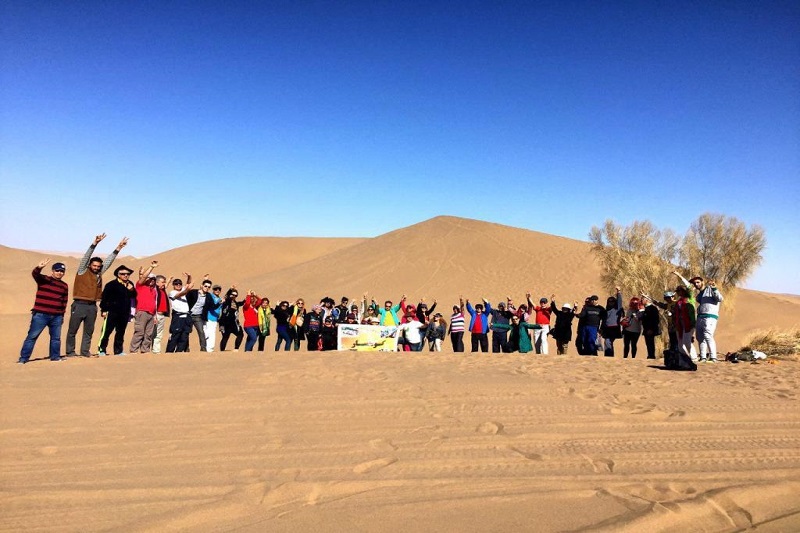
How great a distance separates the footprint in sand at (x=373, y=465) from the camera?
377 cm

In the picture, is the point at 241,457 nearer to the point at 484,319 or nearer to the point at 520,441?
the point at 520,441

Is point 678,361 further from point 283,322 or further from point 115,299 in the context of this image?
point 115,299

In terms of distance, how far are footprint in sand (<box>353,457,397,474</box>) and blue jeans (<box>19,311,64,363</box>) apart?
7.10m

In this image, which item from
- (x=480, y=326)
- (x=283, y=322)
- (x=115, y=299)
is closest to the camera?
(x=115, y=299)

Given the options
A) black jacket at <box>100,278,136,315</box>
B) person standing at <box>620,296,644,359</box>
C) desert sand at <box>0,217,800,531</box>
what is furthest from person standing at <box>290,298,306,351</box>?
person standing at <box>620,296,644,359</box>

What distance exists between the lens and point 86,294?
355 inches

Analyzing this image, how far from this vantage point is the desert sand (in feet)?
10.1

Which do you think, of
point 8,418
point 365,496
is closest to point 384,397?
point 365,496

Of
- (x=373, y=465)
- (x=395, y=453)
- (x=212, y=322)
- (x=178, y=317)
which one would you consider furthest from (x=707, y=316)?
(x=178, y=317)

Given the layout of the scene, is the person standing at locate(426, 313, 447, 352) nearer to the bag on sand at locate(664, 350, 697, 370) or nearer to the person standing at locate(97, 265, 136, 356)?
the bag on sand at locate(664, 350, 697, 370)

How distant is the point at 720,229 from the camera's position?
20.6 metres

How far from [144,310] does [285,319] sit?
10.6ft

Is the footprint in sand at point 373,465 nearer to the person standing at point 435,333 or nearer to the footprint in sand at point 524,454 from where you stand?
the footprint in sand at point 524,454

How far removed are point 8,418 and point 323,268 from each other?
32963mm
